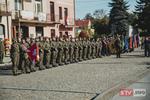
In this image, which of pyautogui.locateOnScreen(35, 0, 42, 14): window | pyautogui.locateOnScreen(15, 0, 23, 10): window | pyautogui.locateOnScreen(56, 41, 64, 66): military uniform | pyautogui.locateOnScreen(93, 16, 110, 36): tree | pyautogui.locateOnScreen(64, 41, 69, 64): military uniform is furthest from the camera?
pyautogui.locateOnScreen(93, 16, 110, 36): tree

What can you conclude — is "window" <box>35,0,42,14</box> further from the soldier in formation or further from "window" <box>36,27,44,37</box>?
the soldier in formation

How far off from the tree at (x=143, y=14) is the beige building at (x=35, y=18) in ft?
80.6

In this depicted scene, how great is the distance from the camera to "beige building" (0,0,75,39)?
40.7 m

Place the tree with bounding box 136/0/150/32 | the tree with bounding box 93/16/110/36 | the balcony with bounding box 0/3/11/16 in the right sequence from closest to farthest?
the balcony with bounding box 0/3/11/16 < the tree with bounding box 136/0/150/32 < the tree with bounding box 93/16/110/36

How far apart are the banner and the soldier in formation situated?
147mm

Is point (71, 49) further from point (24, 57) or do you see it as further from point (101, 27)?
point (101, 27)

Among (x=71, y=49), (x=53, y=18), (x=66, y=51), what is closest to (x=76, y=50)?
(x=71, y=49)

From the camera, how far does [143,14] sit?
260 feet

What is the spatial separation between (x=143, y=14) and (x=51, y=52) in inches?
2335

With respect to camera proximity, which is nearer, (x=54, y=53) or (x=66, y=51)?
(x=54, y=53)

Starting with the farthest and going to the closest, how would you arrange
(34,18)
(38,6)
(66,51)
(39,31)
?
(39,31) < (38,6) < (34,18) < (66,51)

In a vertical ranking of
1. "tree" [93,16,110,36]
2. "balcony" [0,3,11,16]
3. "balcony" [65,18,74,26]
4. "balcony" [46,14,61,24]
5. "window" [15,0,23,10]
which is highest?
"window" [15,0,23,10]

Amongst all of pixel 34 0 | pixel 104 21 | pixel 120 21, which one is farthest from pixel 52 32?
pixel 104 21

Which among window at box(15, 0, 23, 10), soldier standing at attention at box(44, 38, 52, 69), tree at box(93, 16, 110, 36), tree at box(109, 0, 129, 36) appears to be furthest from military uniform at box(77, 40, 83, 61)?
tree at box(93, 16, 110, 36)
